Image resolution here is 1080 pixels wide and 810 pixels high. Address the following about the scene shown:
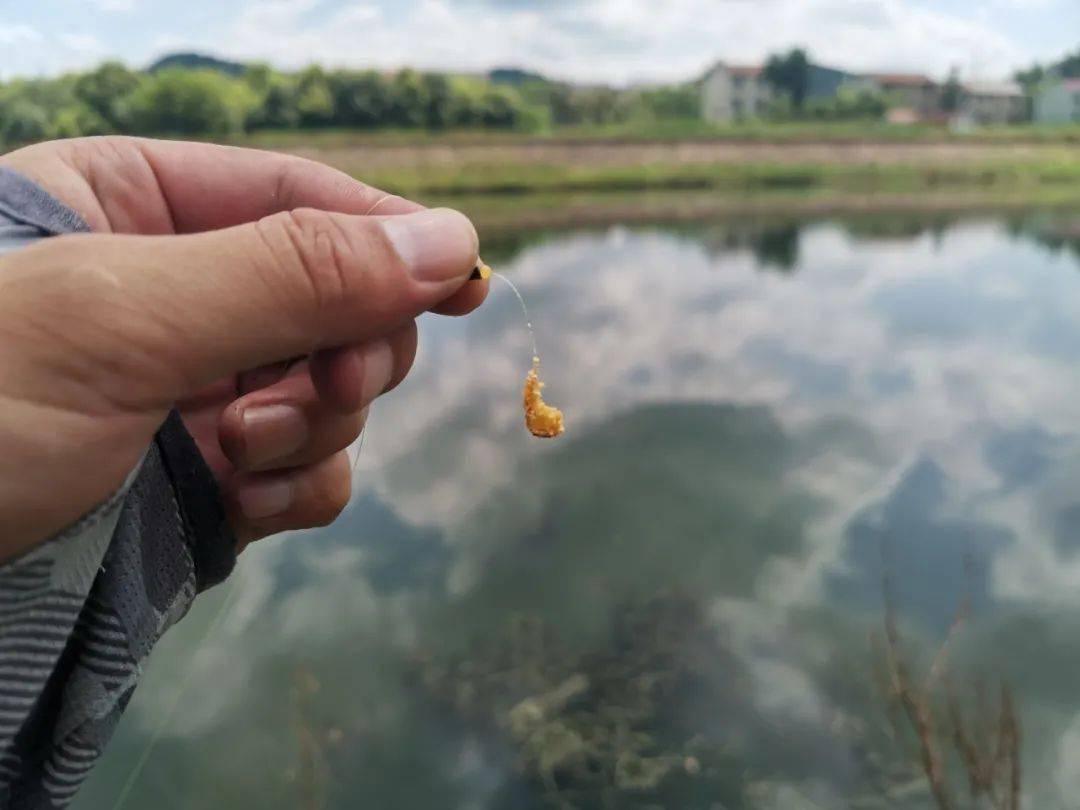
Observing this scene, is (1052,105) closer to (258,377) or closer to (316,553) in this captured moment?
(316,553)

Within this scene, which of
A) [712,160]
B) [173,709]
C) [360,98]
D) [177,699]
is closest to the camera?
[173,709]

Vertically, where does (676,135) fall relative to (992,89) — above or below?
below

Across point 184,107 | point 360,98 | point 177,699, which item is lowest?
point 177,699

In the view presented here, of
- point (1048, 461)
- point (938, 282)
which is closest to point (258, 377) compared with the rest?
point (1048, 461)

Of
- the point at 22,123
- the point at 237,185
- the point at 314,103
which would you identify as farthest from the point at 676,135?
the point at 237,185

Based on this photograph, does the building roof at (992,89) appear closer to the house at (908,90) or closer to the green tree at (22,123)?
the house at (908,90)

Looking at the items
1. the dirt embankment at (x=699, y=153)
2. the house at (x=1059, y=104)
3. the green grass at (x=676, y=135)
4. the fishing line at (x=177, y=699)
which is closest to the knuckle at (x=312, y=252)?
the fishing line at (x=177, y=699)

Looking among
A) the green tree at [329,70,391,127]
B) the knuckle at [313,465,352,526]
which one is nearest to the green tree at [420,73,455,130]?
the green tree at [329,70,391,127]

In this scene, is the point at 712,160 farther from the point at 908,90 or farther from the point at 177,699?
the point at 908,90
